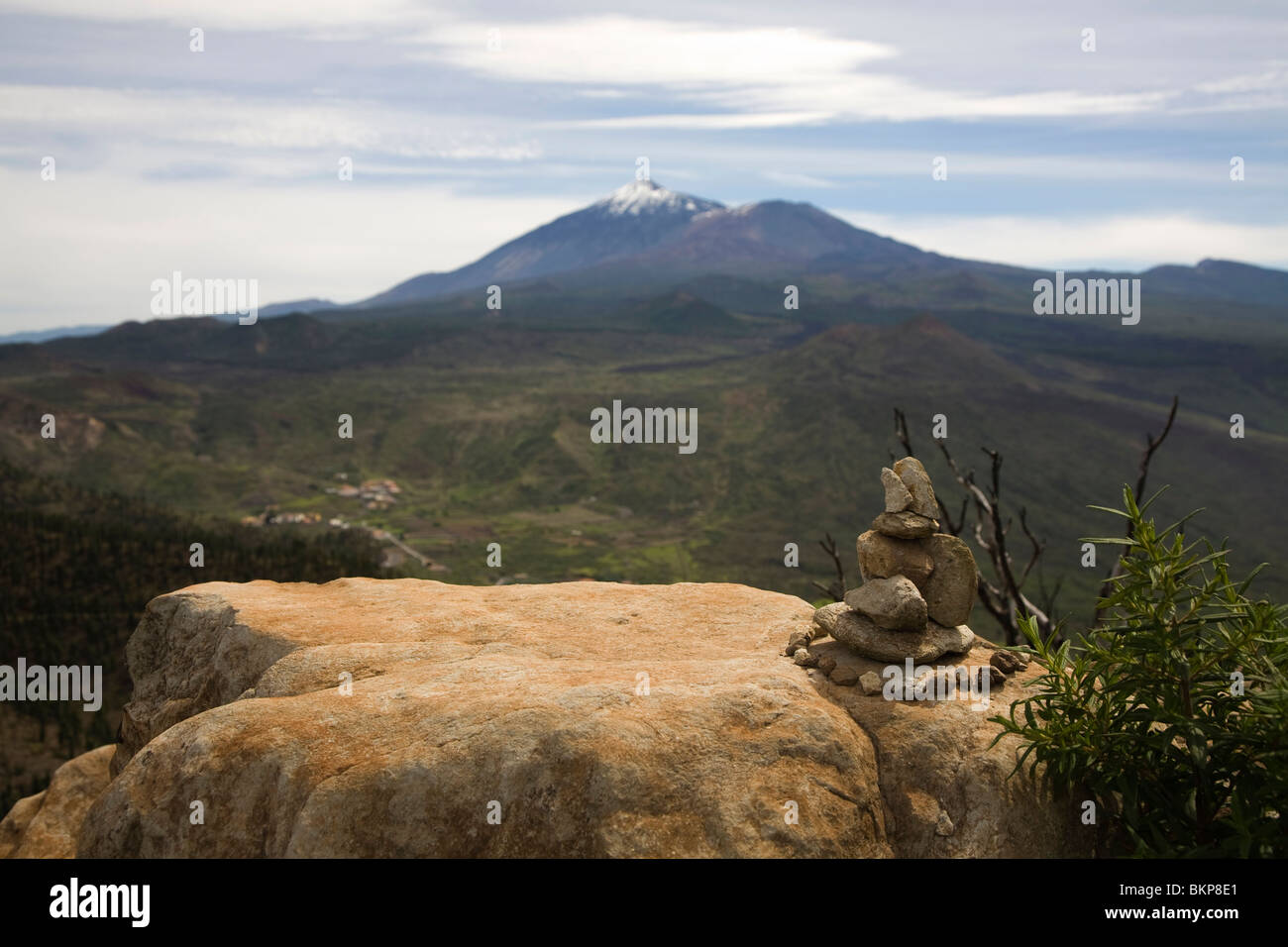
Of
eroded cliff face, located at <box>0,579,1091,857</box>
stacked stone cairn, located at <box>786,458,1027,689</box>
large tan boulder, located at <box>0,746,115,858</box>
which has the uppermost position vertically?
stacked stone cairn, located at <box>786,458,1027,689</box>

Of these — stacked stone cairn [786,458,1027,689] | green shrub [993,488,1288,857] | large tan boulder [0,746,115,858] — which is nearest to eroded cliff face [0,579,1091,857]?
stacked stone cairn [786,458,1027,689]

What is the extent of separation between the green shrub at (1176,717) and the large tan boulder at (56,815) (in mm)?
21968

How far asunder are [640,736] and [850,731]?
352 cm

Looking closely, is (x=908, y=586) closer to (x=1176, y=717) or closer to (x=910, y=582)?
(x=910, y=582)

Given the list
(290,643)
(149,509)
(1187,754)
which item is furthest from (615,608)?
(149,509)

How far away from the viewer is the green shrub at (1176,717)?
11961 millimetres

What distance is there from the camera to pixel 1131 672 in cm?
1317

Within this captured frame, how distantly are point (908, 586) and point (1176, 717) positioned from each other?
15.8ft

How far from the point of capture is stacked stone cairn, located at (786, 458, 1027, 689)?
16.4 metres

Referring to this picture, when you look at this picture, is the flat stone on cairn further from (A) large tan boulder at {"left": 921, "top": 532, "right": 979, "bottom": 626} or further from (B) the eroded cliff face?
(B) the eroded cliff face

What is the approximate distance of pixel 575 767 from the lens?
13641 mm

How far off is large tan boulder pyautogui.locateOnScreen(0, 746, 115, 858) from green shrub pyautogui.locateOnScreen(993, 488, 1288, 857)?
72.1 ft

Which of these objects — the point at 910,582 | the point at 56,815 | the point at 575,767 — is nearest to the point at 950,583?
the point at 910,582
